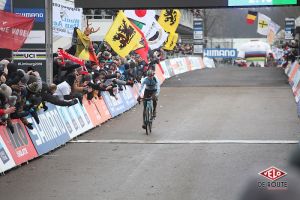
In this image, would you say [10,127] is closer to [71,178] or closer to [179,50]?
[71,178]

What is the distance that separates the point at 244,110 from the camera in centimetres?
2064

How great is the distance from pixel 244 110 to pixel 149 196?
503 inches

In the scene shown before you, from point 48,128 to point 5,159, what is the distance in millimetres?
2429

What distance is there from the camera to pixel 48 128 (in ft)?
42.2

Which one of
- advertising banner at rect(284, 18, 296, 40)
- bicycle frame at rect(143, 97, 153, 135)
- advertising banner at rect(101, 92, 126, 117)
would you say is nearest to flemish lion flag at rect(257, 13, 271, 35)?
advertising banner at rect(284, 18, 296, 40)

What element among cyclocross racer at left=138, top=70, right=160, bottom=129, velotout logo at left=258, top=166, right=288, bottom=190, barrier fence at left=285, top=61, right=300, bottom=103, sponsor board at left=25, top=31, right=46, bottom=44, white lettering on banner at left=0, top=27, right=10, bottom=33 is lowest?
barrier fence at left=285, top=61, right=300, bottom=103

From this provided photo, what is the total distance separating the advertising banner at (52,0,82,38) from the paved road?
2.88 meters

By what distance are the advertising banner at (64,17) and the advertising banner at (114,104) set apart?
11.2 ft

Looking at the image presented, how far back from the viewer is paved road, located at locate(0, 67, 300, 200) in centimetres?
877

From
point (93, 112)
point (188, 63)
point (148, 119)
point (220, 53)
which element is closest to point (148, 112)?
point (148, 119)

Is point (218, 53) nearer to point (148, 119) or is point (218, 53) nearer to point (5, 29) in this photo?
point (148, 119)

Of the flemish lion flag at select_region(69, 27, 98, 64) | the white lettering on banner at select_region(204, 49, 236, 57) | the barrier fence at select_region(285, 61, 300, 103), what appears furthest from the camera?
the white lettering on banner at select_region(204, 49, 236, 57)

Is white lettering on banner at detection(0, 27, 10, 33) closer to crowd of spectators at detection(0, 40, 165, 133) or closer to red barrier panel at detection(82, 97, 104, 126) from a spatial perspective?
crowd of spectators at detection(0, 40, 165, 133)

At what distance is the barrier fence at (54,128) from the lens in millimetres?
10867
